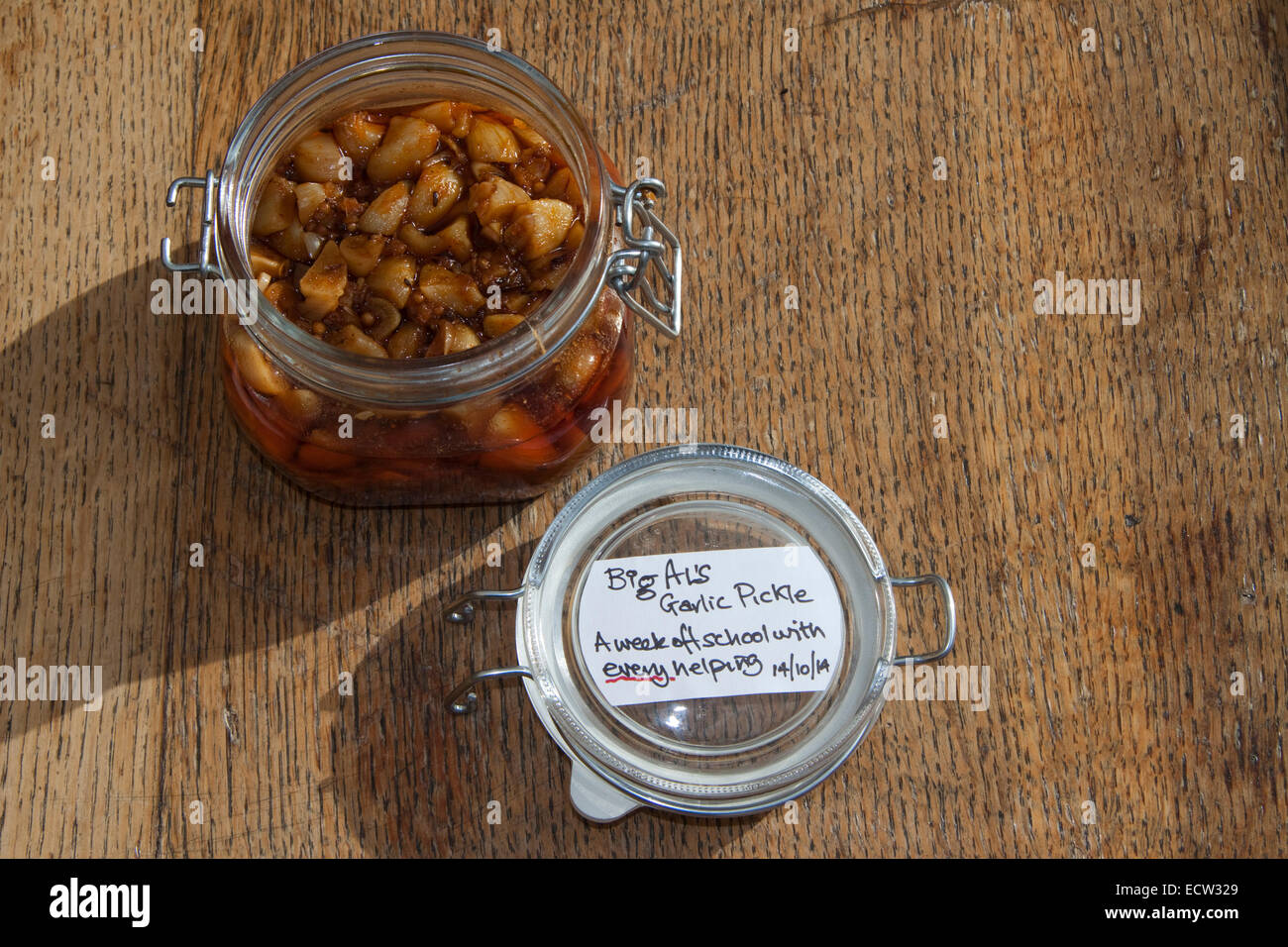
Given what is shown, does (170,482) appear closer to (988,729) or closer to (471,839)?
(471,839)

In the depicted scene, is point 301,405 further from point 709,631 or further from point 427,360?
point 709,631

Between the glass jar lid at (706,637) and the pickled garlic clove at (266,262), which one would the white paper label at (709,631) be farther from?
the pickled garlic clove at (266,262)

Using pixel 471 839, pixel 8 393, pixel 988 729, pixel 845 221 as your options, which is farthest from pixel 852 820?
pixel 8 393

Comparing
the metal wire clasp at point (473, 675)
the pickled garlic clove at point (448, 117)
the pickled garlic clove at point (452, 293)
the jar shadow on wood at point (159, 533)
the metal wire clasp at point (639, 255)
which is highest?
the pickled garlic clove at point (448, 117)

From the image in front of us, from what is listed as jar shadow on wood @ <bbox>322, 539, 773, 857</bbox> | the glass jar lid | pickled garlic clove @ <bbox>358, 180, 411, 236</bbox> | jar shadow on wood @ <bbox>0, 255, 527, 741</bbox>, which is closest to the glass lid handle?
the glass jar lid

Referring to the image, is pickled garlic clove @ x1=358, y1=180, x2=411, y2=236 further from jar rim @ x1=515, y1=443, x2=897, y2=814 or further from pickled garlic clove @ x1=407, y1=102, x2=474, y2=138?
jar rim @ x1=515, y1=443, x2=897, y2=814

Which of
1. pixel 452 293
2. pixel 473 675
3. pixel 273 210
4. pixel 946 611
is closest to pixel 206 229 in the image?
pixel 273 210

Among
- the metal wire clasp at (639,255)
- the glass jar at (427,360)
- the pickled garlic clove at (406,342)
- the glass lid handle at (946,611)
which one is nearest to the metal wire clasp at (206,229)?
the glass jar at (427,360)

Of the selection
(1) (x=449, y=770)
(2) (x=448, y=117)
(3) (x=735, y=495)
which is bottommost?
(1) (x=449, y=770)

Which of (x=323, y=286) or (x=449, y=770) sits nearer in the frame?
(x=323, y=286)
